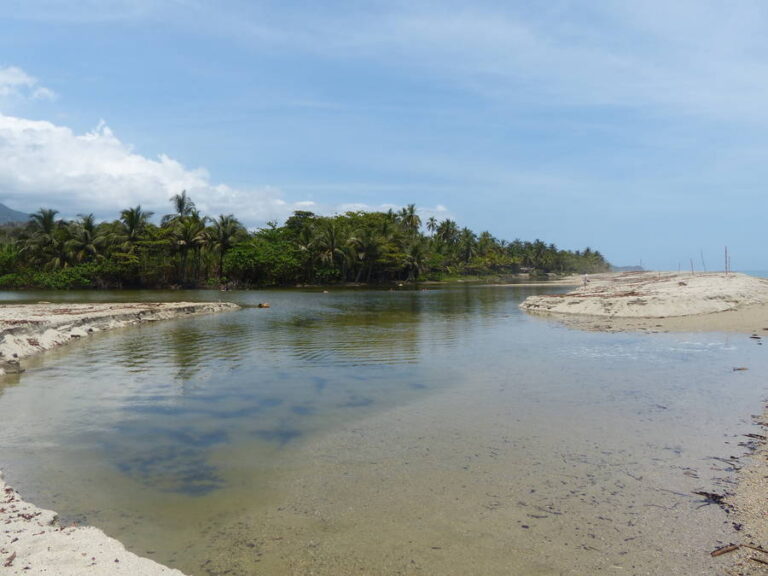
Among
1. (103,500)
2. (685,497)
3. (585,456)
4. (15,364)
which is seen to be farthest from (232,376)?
(685,497)

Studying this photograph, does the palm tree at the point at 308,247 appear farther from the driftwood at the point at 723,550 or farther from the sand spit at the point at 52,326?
the driftwood at the point at 723,550

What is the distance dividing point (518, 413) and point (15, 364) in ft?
47.2

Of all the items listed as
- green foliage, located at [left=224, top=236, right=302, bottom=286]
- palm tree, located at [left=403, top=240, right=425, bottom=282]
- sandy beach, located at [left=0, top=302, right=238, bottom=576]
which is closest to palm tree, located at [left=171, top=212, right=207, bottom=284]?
green foliage, located at [left=224, top=236, right=302, bottom=286]

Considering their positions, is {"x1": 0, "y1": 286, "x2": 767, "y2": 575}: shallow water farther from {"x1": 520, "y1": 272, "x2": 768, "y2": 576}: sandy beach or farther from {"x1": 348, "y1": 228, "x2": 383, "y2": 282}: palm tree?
{"x1": 348, "y1": 228, "x2": 383, "y2": 282}: palm tree

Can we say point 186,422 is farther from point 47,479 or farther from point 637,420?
point 637,420

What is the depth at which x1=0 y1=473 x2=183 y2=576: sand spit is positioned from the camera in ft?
14.8

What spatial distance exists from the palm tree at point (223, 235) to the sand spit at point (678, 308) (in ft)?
167

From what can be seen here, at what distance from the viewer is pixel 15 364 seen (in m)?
14.9

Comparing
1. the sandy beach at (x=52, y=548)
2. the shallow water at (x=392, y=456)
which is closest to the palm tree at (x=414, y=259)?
the shallow water at (x=392, y=456)

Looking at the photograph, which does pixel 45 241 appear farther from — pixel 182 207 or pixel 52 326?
pixel 52 326

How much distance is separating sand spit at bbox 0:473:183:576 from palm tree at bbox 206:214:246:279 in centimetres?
7118

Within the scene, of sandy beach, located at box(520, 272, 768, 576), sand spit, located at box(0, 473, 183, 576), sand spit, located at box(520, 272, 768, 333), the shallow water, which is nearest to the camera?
sand spit, located at box(0, 473, 183, 576)

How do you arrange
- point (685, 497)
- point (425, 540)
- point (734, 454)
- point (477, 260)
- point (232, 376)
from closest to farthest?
point (425, 540) → point (685, 497) → point (734, 454) → point (232, 376) → point (477, 260)

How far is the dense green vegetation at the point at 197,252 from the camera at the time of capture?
69.9m
